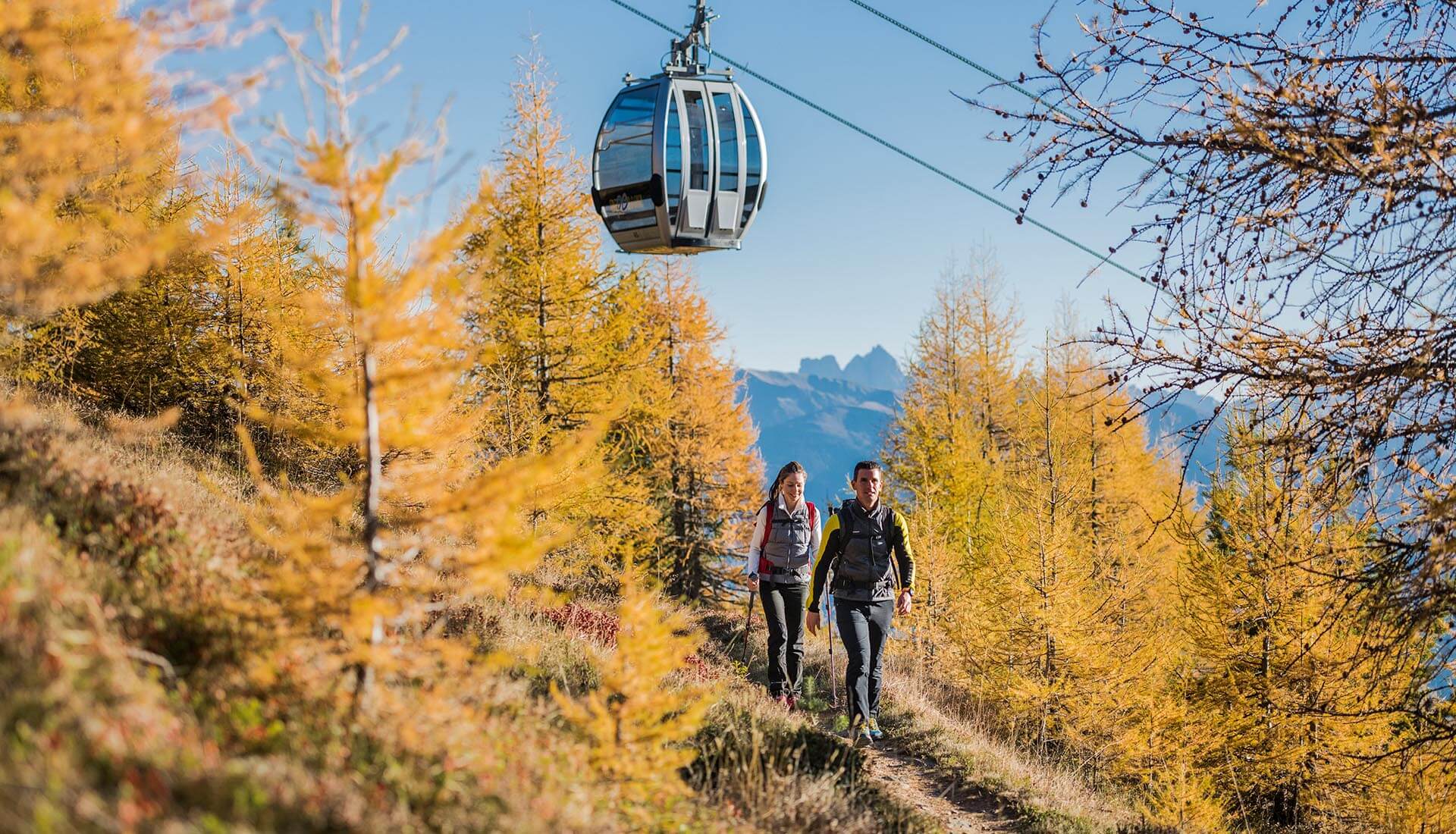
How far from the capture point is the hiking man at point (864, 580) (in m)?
6.21

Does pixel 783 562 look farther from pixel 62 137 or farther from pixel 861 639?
pixel 62 137

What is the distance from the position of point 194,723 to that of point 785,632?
198 inches

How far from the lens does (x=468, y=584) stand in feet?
11.0

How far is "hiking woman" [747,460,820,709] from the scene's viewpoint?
22.5 feet

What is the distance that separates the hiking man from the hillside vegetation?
1.67 feet

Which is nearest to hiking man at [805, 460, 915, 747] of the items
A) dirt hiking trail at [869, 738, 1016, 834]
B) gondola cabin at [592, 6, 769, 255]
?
dirt hiking trail at [869, 738, 1016, 834]

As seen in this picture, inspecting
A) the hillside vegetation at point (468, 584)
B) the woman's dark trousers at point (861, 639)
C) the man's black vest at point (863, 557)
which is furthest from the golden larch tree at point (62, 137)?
the woman's dark trousers at point (861, 639)

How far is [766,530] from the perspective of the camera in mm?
6906

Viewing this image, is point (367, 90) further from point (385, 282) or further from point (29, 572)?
point (29, 572)

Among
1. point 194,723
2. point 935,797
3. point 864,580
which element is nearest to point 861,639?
point 864,580

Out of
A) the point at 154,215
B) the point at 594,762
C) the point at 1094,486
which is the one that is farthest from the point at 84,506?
the point at 1094,486

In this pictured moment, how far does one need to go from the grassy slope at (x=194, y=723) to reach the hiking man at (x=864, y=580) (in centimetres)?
78

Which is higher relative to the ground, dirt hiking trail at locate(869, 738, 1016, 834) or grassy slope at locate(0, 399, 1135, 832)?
grassy slope at locate(0, 399, 1135, 832)

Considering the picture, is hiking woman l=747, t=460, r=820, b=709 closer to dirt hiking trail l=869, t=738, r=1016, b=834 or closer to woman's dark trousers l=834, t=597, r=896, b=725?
woman's dark trousers l=834, t=597, r=896, b=725
